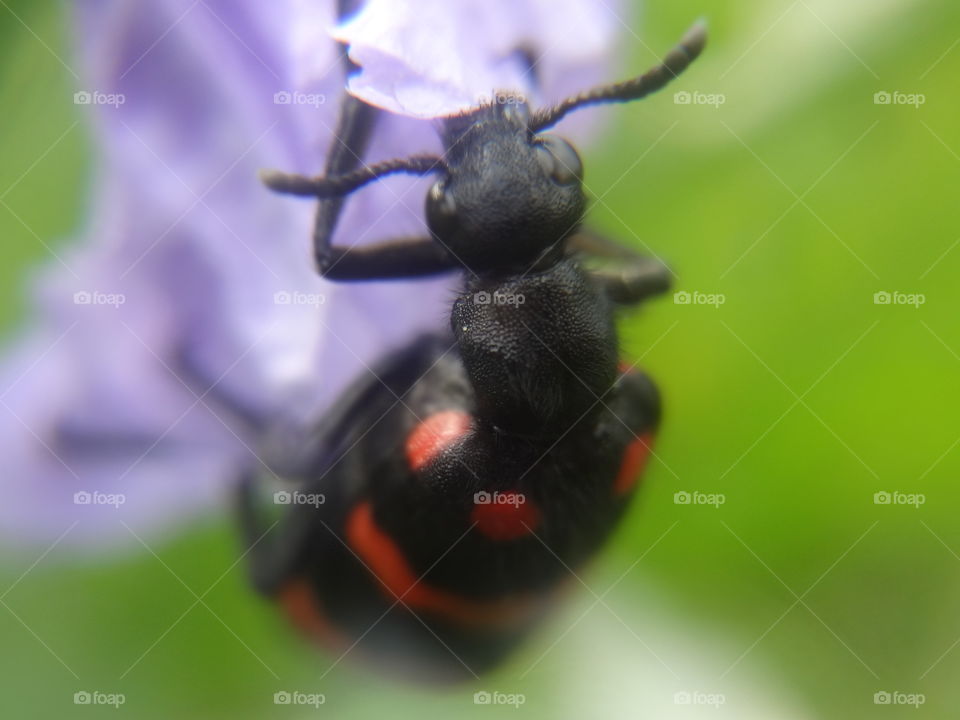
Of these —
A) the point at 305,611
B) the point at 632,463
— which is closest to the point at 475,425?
the point at 632,463

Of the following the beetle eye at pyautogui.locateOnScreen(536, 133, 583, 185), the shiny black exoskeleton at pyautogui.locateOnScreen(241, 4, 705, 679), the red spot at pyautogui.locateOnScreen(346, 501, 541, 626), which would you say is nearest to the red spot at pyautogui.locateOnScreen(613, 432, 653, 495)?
the shiny black exoskeleton at pyautogui.locateOnScreen(241, 4, 705, 679)

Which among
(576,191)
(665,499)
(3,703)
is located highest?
(576,191)

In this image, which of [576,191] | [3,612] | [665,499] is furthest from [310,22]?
[3,612]

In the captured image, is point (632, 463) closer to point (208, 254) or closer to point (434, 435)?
point (434, 435)

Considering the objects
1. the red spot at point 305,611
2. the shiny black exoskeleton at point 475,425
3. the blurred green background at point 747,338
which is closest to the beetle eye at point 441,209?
the shiny black exoskeleton at point 475,425

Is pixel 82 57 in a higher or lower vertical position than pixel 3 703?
higher

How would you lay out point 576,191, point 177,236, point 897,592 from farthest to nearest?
point 897,592 → point 177,236 → point 576,191

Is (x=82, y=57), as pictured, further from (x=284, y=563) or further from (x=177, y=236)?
(x=284, y=563)

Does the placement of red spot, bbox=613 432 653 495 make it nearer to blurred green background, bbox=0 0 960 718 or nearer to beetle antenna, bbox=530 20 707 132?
blurred green background, bbox=0 0 960 718
